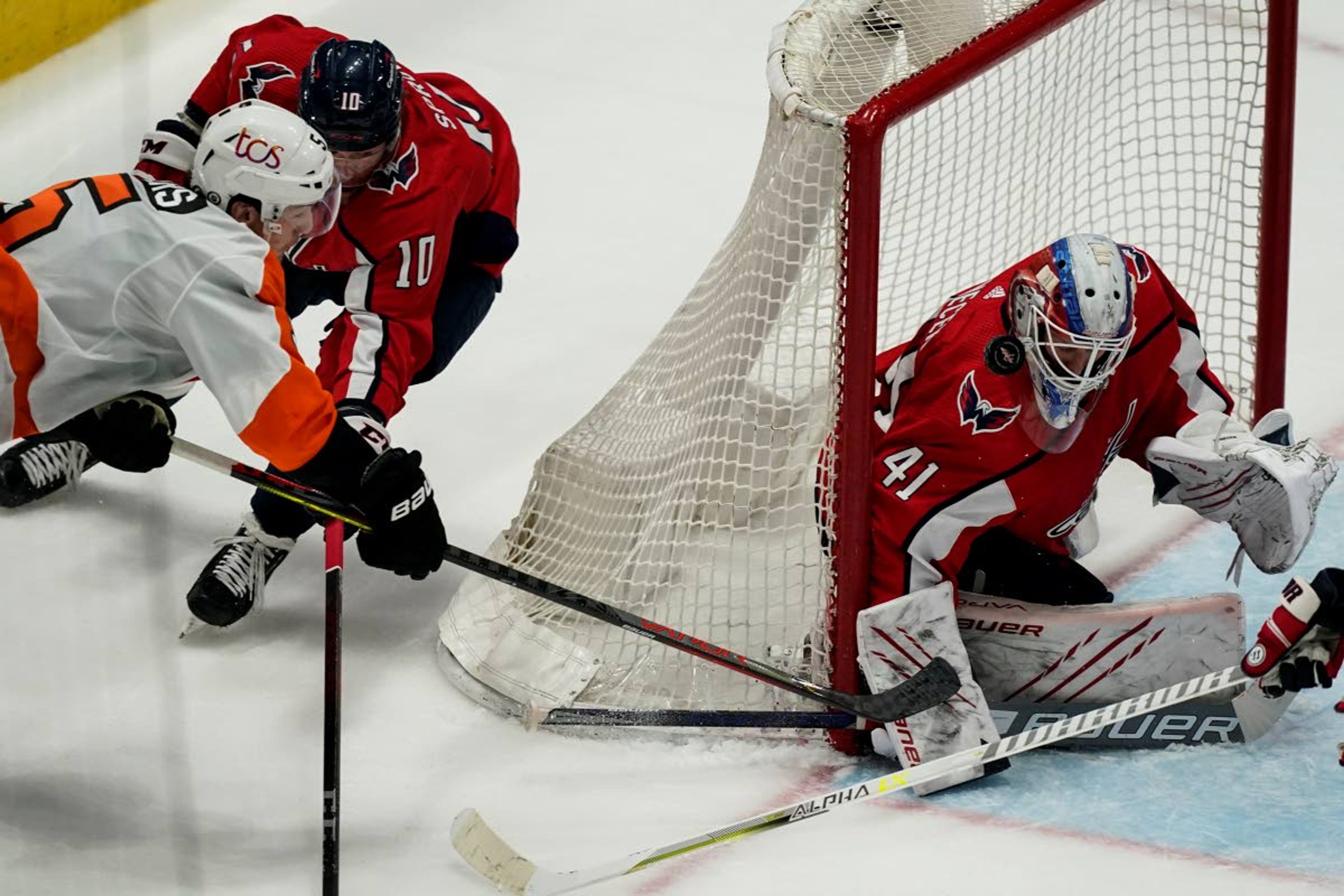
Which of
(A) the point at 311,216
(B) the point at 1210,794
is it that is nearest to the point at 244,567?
(A) the point at 311,216

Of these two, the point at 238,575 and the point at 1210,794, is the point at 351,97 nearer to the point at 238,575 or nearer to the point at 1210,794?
the point at 238,575

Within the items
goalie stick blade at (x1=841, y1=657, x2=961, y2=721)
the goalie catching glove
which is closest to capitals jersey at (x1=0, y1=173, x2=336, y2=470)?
goalie stick blade at (x1=841, y1=657, x2=961, y2=721)

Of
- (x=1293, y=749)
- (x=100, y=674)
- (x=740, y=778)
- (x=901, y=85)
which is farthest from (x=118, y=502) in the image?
(x=1293, y=749)

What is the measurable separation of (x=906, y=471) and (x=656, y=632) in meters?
0.47

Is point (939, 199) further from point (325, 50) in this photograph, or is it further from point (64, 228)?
point (64, 228)

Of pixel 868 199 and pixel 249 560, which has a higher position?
pixel 868 199

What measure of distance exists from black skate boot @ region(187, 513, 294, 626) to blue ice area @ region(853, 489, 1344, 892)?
1133mm

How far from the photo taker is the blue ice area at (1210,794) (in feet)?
10.0

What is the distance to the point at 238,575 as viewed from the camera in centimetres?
363

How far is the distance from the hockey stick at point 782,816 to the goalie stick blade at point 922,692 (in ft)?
0.28

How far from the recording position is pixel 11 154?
480 cm

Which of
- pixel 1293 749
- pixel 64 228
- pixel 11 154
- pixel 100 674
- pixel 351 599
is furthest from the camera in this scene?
pixel 11 154

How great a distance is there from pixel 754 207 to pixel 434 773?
1.04 meters

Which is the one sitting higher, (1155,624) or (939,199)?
(939,199)
